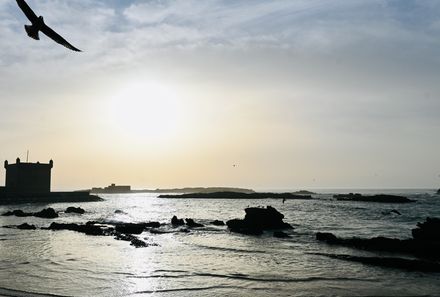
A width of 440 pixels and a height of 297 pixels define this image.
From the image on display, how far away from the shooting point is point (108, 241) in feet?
113

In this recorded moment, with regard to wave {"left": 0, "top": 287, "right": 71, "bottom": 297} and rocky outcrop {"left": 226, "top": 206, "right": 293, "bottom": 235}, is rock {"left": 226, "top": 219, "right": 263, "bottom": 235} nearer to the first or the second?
rocky outcrop {"left": 226, "top": 206, "right": 293, "bottom": 235}

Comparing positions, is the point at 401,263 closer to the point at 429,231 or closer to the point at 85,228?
the point at 429,231

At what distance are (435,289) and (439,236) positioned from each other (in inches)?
606

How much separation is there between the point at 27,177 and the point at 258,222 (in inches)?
3095

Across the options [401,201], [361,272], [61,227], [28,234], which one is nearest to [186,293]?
[361,272]

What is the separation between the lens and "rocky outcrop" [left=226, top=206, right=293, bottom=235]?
4629 cm

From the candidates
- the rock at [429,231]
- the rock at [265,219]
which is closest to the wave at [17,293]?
the rock at [429,231]

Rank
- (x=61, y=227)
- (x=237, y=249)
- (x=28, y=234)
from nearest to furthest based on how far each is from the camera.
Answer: (x=237, y=249) → (x=28, y=234) → (x=61, y=227)

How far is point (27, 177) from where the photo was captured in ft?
341

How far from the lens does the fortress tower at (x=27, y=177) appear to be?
10260 cm

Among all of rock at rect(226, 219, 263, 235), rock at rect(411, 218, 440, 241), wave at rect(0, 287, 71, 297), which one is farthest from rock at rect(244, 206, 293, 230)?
wave at rect(0, 287, 71, 297)

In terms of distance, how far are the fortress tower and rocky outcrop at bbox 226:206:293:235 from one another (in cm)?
7552

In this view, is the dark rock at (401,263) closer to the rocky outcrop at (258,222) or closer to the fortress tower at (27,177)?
the rocky outcrop at (258,222)

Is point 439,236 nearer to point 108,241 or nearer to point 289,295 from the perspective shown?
point 289,295
